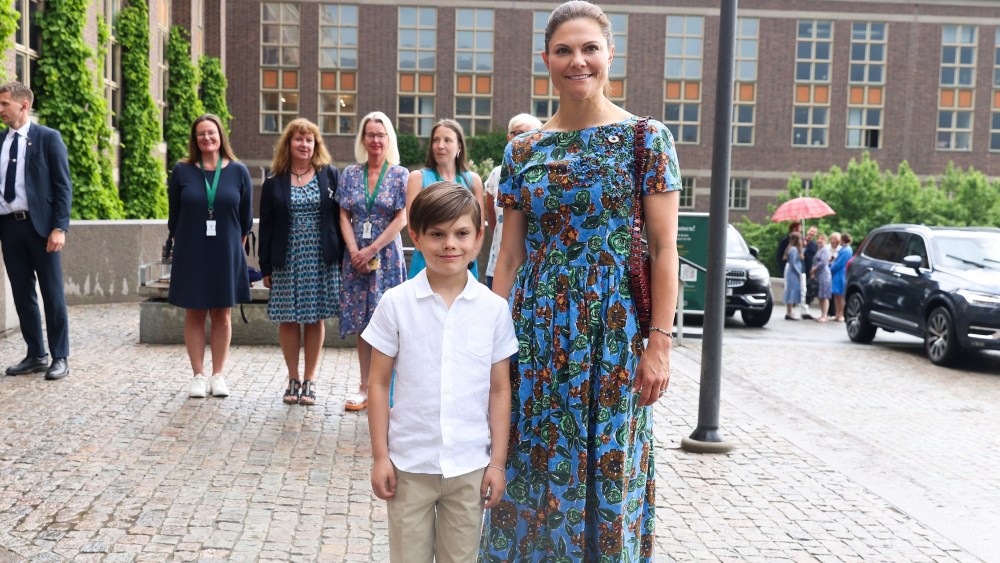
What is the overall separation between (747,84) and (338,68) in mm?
21111

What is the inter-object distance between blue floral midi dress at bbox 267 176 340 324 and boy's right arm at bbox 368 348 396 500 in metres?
4.15

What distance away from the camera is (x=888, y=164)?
5238cm

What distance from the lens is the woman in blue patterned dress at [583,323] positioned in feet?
9.36

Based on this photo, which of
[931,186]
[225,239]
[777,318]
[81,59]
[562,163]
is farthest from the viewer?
[931,186]

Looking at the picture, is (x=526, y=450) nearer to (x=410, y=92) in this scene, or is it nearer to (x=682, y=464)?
(x=682, y=464)

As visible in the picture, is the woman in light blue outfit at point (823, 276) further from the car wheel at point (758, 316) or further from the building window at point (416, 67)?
the building window at point (416, 67)

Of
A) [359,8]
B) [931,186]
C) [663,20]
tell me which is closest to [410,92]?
[359,8]

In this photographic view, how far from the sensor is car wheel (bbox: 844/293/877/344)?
14039 millimetres

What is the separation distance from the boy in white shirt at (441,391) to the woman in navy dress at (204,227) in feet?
14.8

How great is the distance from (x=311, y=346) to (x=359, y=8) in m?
45.5

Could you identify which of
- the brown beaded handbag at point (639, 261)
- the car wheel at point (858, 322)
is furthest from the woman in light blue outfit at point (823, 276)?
the brown beaded handbag at point (639, 261)

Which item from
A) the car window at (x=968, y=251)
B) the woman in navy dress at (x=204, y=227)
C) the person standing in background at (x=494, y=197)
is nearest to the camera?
the person standing in background at (x=494, y=197)

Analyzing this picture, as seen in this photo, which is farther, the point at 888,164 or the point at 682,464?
the point at 888,164

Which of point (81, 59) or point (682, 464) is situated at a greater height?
point (81, 59)
